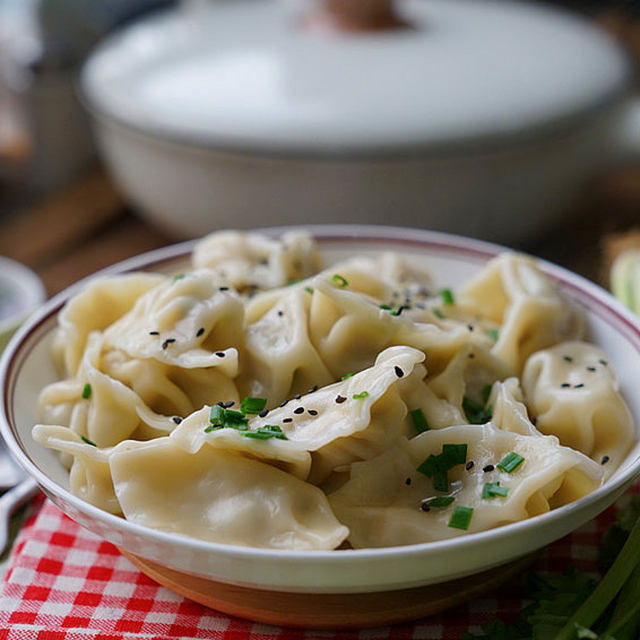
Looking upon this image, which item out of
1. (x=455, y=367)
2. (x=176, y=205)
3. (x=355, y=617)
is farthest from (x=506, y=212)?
(x=355, y=617)

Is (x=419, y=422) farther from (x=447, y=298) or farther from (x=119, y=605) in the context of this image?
(x=119, y=605)

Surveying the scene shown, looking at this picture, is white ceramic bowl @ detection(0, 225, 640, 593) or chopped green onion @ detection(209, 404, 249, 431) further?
chopped green onion @ detection(209, 404, 249, 431)

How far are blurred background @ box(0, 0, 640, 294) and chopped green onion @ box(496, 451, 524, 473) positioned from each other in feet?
4.40

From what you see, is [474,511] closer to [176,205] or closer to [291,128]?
[291,128]

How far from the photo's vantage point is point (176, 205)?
9.69ft

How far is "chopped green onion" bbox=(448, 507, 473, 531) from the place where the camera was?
1.40m

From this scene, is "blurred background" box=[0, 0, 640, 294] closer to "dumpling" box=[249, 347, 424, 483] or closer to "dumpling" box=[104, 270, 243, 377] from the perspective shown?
"dumpling" box=[104, 270, 243, 377]

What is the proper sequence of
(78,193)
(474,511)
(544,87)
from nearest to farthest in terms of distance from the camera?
1. (474,511)
2. (544,87)
3. (78,193)

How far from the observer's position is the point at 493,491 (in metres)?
1.43

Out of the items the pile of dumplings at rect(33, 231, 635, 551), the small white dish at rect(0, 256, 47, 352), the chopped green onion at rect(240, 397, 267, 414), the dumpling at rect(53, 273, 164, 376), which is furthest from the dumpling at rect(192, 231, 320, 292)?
the small white dish at rect(0, 256, 47, 352)

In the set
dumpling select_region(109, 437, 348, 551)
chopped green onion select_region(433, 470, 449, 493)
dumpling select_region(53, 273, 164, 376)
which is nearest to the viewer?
dumpling select_region(109, 437, 348, 551)

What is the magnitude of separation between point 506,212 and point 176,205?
1028 millimetres

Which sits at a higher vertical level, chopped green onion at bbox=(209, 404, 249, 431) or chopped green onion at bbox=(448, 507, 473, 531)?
chopped green onion at bbox=(209, 404, 249, 431)

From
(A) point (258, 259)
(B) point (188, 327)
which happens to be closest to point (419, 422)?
(B) point (188, 327)
